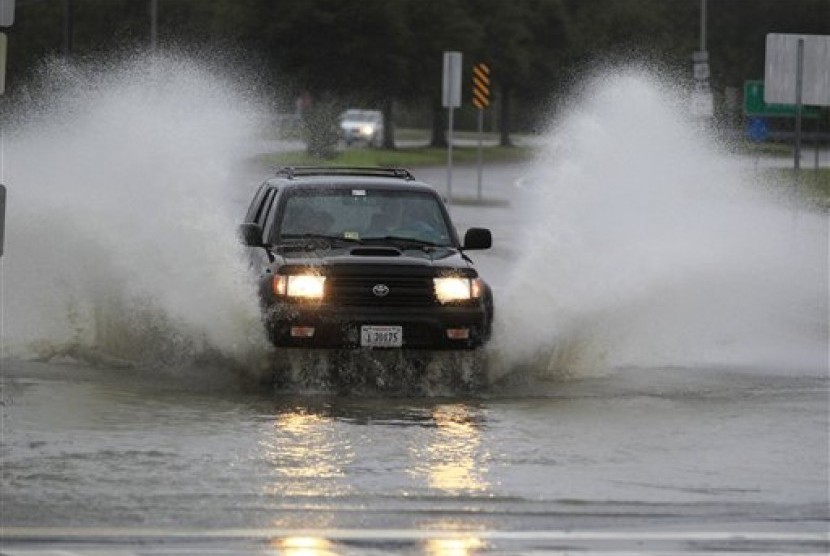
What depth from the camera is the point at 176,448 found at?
500 inches

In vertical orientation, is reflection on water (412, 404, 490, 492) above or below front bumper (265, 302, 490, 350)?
below

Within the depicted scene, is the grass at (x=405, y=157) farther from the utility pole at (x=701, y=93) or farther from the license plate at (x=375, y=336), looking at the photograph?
the license plate at (x=375, y=336)

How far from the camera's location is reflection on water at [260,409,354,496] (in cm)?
1127

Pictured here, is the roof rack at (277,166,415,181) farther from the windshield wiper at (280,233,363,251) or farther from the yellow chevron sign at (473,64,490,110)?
the yellow chevron sign at (473,64,490,110)

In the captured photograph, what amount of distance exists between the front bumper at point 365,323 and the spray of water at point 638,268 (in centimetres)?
95

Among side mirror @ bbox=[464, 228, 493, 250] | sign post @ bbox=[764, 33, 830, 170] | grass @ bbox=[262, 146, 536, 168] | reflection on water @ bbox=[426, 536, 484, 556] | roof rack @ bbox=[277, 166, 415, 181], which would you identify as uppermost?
sign post @ bbox=[764, 33, 830, 170]

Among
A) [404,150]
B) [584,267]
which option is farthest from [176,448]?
[404,150]

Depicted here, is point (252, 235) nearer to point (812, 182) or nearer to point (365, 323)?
point (365, 323)

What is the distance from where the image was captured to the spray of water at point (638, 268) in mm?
17938

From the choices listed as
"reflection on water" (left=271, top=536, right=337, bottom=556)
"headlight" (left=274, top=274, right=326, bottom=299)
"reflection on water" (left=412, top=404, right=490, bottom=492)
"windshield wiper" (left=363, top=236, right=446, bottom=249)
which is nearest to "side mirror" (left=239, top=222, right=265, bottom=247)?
"windshield wiper" (left=363, top=236, right=446, bottom=249)

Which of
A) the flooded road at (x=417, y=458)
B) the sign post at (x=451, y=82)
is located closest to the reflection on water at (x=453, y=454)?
the flooded road at (x=417, y=458)

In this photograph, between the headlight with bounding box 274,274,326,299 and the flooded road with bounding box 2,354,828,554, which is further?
the headlight with bounding box 274,274,326,299

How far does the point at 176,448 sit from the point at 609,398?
4208mm

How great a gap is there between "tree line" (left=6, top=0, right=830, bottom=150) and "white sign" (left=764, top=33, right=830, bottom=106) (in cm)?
3069
